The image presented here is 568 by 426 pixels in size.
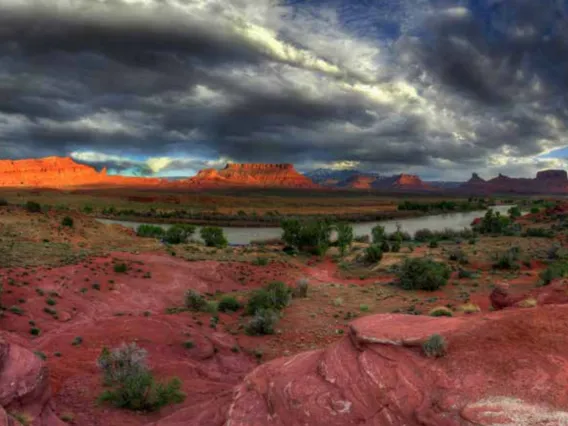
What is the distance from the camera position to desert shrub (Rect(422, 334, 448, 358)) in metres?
7.58

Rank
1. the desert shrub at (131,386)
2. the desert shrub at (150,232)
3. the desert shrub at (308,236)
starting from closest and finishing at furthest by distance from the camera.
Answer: the desert shrub at (131,386) → the desert shrub at (308,236) → the desert shrub at (150,232)

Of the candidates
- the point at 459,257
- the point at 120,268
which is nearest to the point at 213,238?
the point at 120,268

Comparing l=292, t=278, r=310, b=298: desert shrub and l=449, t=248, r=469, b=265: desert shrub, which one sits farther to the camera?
l=449, t=248, r=469, b=265: desert shrub

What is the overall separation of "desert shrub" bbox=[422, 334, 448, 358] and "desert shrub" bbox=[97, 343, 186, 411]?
664cm

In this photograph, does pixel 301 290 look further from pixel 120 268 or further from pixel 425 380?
pixel 425 380

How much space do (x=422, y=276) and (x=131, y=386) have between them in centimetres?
1838

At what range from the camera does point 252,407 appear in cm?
825

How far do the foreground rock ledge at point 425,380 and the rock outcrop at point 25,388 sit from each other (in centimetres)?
298

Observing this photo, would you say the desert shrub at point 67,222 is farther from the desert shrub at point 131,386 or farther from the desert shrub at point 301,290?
the desert shrub at point 131,386

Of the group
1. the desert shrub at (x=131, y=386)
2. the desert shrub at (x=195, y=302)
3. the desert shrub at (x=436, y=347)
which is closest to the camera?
the desert shrub at (x=436, y=347)

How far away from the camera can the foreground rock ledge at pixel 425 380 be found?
6.40 meters

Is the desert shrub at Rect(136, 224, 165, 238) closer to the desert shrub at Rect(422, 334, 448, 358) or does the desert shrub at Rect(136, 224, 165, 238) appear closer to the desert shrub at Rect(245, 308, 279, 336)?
the desert shrub at Rect(245, 308, 279, 336)

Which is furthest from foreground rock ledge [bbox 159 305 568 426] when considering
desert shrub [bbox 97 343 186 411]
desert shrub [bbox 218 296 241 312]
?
desert shrub [bbox 218 296 241 312]

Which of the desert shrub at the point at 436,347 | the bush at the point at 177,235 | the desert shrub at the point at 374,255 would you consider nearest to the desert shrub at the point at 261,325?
the desert shrub at the point at 436,347
